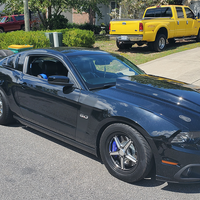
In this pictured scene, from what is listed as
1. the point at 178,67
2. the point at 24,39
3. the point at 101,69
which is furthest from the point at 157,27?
the point at 101,69

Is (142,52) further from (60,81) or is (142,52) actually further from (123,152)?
(123,152)

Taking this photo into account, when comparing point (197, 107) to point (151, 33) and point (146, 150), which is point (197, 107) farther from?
point (151, 33)

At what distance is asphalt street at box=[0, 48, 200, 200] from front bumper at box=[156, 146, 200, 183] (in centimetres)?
24

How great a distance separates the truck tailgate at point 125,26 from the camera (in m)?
12.3

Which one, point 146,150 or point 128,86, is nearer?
point 146,150

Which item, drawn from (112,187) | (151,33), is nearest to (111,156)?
(112,187)

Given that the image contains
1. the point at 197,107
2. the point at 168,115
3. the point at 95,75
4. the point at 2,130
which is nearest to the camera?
the point at 168,115

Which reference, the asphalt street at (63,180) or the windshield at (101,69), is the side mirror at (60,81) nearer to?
the windshield at (101,69)

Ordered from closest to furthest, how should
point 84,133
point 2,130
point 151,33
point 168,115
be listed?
point 168,115 < point 84,133 < point 2,130 < point 151,33

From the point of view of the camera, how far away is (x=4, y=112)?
16.5ft

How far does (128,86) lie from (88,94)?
0.58 m

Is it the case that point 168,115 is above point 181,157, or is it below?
above

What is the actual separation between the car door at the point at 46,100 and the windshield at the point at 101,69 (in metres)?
0.23

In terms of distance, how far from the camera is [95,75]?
167 inches
